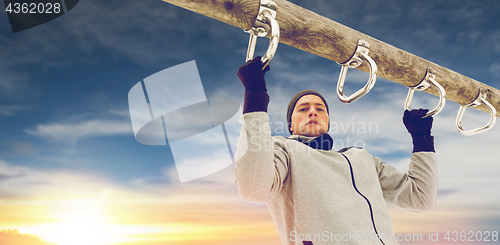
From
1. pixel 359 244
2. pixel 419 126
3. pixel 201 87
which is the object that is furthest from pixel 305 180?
pixel 419 126

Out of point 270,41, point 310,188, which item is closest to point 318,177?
point 310,188

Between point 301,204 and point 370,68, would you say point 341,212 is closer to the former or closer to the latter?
point 301,204

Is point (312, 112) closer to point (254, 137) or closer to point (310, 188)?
point (310, 188)

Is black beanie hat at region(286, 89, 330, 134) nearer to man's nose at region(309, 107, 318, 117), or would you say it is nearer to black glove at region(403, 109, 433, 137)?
man's nose at region(309, 107, 318, 117)

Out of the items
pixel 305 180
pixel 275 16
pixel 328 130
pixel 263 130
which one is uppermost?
pixel 275 16

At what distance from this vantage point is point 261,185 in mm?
1286

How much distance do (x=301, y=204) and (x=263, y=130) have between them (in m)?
0.51

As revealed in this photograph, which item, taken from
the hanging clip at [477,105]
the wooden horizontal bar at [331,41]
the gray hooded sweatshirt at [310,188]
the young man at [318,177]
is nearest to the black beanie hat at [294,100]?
the young man at [318,177]

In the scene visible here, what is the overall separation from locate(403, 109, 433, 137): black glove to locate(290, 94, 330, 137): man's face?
61cm

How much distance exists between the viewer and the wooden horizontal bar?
1143mm

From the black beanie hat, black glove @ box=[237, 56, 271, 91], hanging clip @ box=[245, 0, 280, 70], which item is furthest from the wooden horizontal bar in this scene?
the black beanie hat

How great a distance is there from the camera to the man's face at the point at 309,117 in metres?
1.90

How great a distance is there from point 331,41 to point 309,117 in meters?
0.63

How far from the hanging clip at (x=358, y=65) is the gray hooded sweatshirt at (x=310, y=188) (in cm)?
38
